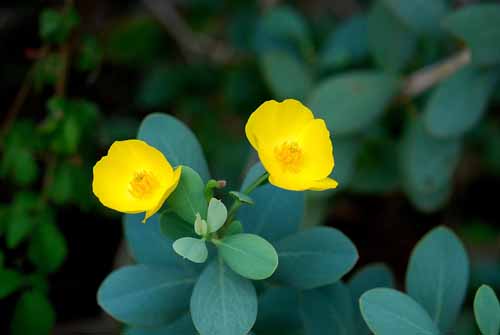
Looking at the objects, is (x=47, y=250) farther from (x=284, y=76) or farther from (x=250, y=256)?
(x=284, y=76)

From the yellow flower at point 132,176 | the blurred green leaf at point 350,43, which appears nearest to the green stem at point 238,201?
the yellow flower at point 132,176

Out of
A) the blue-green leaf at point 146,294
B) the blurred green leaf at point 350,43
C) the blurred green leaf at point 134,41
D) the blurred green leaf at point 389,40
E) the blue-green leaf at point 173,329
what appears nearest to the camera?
the blue-green leaf at point 146,294

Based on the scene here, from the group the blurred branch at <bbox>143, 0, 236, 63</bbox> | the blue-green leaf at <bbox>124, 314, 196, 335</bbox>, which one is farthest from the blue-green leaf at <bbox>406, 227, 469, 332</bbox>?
the blurred branch at <bbox>143, 0, 236, 63</bbox>

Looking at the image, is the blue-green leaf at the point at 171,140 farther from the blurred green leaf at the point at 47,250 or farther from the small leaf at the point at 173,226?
the blurred green leaf at the point at 47,250

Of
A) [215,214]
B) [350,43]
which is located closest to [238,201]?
[215,214]

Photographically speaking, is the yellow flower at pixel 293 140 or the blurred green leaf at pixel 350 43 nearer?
the yellow flower at pixel 293 140

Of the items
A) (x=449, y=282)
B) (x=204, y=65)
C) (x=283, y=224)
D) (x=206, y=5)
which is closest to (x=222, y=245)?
(x=283, y=224)

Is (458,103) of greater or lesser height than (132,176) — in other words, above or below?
below
